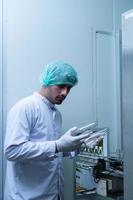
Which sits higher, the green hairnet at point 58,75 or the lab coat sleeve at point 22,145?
the green hairnet at point 58,75

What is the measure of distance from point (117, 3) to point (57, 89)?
1.01 m

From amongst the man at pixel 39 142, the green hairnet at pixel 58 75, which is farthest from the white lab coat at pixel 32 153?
the green hairnet at pixel 58 75

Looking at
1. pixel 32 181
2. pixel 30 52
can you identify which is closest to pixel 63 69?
pixel 30 52

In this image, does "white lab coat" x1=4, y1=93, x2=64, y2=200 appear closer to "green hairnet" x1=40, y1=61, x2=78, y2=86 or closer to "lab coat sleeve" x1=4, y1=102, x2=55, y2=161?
"lab coat sleeve" x1=4, y1=102, x2=55, y2=161

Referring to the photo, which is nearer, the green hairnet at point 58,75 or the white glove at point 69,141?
the white glove at point 69,141

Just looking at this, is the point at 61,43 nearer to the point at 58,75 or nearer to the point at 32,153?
the point at 58,75

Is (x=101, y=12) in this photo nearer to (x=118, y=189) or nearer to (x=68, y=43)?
(x=68, y=43)

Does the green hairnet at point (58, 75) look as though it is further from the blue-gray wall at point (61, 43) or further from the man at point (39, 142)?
the blue-gray wall at point (61, 43)

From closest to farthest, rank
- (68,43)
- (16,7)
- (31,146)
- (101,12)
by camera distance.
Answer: (31,146) → (16,7) → (68,43) → (101,12)

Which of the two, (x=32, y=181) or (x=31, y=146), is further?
(x=32, y=181)

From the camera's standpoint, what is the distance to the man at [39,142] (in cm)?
142

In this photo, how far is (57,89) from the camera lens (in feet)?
5.26

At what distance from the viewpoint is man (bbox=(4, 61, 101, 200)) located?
142cm

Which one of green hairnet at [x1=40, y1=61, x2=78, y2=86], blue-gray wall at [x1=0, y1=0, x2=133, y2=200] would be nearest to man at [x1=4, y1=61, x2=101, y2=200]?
green hairnet at [x1=40, y1=61, x2=78, y2=86]
